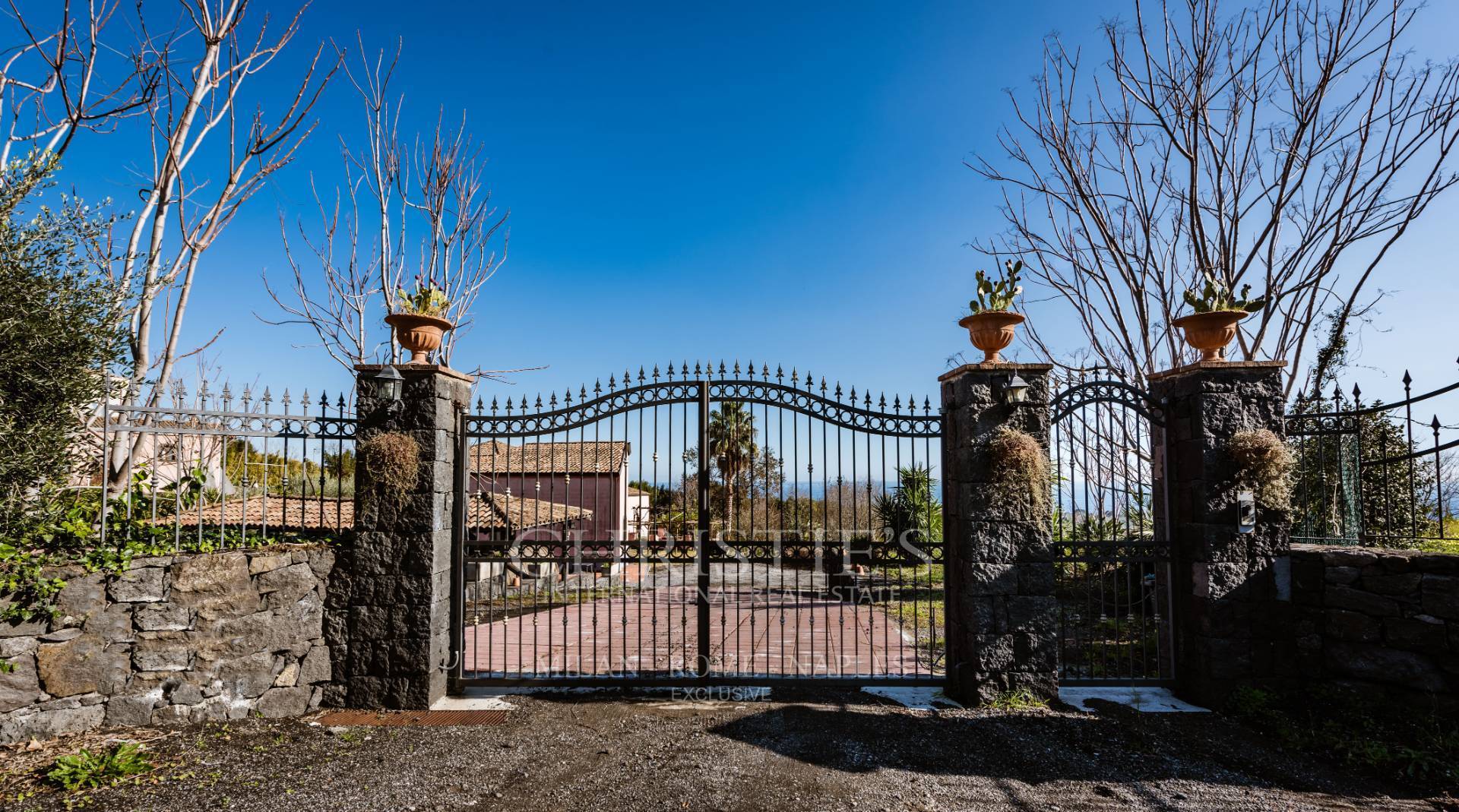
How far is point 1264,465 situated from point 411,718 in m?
6.67

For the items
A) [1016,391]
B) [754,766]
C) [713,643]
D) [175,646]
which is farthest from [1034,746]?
[175,646]

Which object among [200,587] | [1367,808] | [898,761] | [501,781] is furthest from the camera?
[200,587]

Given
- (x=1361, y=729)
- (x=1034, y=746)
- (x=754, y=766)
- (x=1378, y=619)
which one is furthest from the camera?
(x=1378, y=619)

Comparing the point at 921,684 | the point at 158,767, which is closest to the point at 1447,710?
the point at 921,684

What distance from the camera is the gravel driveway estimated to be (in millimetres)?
3596

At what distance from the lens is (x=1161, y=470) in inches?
218

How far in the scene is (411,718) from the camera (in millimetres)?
4797

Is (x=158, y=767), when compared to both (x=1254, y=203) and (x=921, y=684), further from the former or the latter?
(x=1254, y=203)

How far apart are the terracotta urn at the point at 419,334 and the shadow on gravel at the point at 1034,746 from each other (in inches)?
143

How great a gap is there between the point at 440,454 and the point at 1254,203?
1035cm

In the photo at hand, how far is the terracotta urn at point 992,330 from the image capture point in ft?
17.0

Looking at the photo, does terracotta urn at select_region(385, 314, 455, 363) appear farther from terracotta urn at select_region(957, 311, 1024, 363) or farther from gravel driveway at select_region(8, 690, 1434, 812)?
terracotta urn at select_region(957, 311, 1024, 363)

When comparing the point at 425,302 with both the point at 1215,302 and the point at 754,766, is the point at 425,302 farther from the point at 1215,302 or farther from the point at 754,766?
the point at 1215,302

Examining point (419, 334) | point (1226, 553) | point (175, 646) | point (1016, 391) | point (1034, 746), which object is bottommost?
point (1034, 746)
